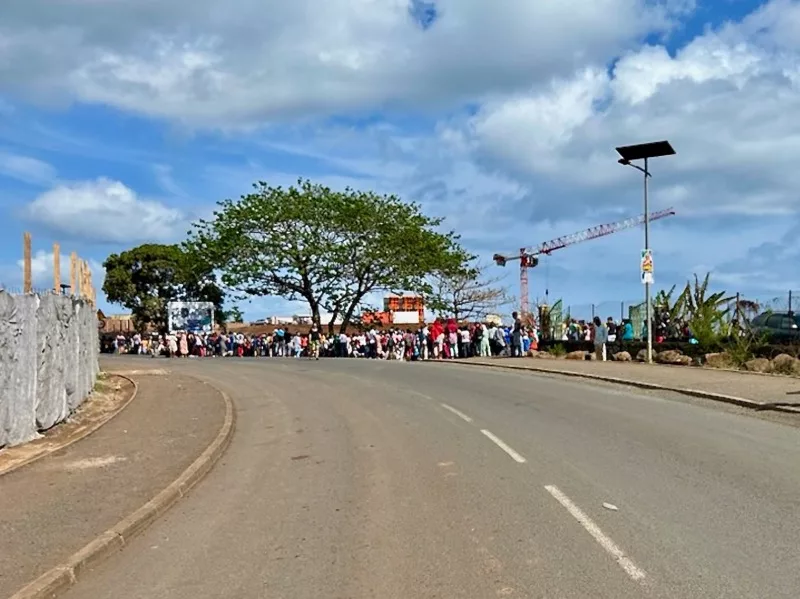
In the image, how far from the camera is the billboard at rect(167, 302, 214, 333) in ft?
181

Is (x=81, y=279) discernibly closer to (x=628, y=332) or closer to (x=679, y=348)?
(x=679, y=348)

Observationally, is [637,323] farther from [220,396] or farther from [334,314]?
[334,314]

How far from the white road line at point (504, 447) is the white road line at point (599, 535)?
1.68 metres

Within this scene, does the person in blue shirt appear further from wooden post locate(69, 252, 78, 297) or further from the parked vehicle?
wooden post locate(69, 252, 78, 297)

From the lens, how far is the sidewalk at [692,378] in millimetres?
17109

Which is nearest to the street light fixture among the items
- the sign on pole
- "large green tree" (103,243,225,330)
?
the sign on pole

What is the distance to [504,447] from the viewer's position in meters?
11.6

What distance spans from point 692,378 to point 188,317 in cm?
4021

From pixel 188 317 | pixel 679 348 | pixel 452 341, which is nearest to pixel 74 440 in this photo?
pixel 679 348

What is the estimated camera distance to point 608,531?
23.2 feet

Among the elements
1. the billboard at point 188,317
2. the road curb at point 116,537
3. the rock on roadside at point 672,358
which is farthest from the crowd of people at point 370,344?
the road curb at point 116,537

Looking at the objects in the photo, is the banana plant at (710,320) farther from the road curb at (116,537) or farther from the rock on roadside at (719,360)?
the road curb at (116,537)

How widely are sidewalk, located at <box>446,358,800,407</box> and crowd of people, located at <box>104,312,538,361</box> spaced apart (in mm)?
7419

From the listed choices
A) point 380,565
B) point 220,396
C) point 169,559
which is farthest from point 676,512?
point 220,396
